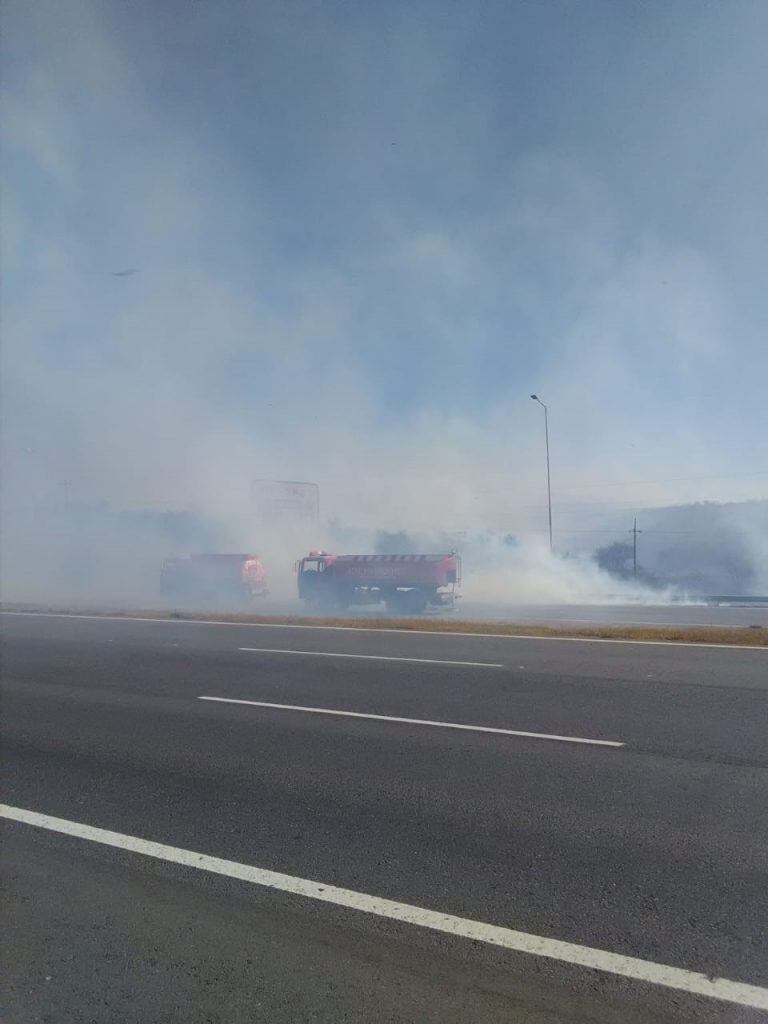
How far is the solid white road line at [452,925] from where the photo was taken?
3.25 m

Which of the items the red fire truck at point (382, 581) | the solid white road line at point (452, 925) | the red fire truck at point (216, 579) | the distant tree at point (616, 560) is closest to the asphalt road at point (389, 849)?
the solid white road line at point (452, 925)

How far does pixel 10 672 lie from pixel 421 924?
9.77 m

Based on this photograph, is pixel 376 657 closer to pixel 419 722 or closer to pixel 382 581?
pixel 419 722

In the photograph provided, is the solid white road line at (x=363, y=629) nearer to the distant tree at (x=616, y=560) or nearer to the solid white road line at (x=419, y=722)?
the solid white road line at (x=419, y=722)

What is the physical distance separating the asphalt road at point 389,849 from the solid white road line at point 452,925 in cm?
4

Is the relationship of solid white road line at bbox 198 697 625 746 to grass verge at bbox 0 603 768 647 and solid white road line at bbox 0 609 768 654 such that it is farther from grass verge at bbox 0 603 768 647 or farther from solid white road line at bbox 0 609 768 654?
grass verge at bbox 0 603 768 647

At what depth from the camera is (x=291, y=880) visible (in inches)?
171

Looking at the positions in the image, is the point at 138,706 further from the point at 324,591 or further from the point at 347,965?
the point at 324,591

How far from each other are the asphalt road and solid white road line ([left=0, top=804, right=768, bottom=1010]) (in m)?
0.04

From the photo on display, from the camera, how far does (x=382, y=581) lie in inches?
1074

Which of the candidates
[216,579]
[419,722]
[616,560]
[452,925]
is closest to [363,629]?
[419,722]

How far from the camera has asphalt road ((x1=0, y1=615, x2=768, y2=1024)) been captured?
3.34 m

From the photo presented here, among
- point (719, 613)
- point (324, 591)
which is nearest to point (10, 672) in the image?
point (324, 591)

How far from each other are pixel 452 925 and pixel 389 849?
38.0 inches
